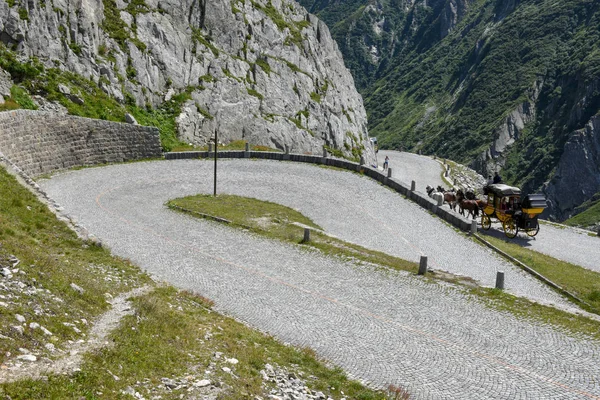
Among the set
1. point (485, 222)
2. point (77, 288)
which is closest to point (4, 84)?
point (77, 288)

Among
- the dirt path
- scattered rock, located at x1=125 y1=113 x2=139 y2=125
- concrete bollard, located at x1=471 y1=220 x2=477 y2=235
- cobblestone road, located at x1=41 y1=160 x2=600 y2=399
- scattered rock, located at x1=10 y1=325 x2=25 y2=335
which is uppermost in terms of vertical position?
scattered rock, located at x1=125 y1=113 x2=139 y2=125

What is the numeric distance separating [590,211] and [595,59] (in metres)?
78.2

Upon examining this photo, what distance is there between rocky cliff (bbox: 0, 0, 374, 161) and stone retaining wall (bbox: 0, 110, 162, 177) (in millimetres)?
4223

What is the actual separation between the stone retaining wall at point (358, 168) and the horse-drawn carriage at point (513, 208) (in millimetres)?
→ 2112

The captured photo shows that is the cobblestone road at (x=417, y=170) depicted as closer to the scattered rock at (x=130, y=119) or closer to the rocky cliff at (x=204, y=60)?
the rocky cliff at (x=204, y=60)

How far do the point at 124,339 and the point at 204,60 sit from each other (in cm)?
4576

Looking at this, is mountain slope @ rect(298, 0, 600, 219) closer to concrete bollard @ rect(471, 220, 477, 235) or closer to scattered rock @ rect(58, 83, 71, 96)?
concrete bollard @ rect(471, 220, 477, 235)

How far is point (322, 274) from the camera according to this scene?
19922 mm

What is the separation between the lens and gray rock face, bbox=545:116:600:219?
12688 cm

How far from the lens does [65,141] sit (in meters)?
34.0

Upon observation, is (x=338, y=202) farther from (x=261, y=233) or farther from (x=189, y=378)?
(x=189, y=378)

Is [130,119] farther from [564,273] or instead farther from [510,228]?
[564,273]

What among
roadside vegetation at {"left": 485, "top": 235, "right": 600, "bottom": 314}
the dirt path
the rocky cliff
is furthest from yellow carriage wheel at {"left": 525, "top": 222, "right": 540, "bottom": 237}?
the rocky cliff

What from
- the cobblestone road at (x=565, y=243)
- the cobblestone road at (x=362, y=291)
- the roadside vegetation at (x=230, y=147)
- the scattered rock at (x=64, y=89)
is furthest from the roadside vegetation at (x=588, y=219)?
the scattered rock at (x=64, y=89)
